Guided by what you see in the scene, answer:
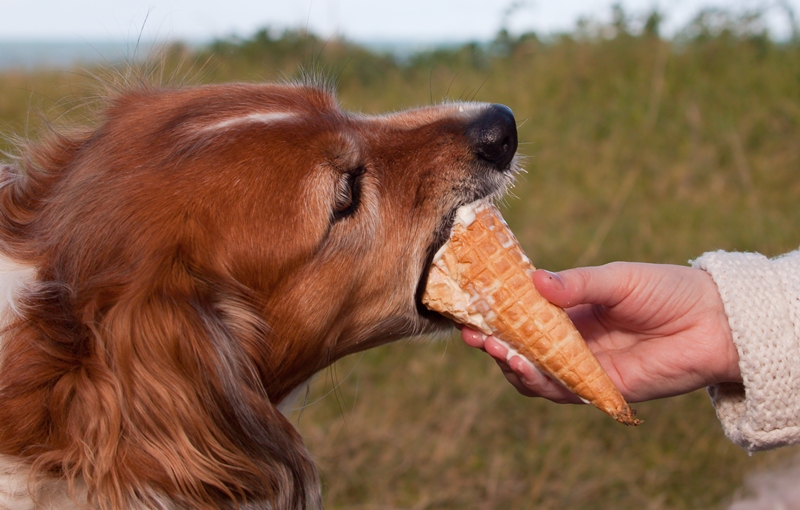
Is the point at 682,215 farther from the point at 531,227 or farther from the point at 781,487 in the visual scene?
the point at 781,487

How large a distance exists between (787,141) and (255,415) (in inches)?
216

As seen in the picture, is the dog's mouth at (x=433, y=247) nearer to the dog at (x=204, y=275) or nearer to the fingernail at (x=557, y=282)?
the dog at (x=204, y=275)

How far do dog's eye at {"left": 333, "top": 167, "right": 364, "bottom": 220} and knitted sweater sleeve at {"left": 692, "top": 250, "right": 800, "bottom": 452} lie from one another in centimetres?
113

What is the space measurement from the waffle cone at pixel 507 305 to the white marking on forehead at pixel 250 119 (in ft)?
2.12

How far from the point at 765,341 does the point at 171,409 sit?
65.9 inches

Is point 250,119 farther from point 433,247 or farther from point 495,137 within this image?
point 495,137

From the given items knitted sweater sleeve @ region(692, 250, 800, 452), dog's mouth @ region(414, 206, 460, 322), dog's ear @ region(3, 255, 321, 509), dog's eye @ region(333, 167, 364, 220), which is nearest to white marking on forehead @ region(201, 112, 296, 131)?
dog's eye @ region(333, 167, 364, 220)

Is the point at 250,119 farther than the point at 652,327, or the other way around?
the point at 652,327

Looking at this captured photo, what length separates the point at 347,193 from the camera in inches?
89.0

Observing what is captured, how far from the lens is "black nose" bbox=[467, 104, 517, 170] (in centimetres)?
246

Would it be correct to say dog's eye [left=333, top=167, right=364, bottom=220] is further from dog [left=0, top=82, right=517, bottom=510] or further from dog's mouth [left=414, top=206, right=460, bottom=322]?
dog's mouth [left=414, top=206, right=460, bottom=322]

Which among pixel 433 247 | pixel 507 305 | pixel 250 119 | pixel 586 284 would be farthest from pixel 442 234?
pixel 250 119

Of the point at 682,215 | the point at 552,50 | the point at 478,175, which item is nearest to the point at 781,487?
the point at 478,175

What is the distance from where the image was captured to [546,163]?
20.8 feet
